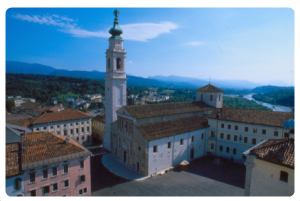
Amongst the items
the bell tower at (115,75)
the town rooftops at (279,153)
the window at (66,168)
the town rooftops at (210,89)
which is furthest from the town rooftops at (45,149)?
the town rooftops at (210,89)

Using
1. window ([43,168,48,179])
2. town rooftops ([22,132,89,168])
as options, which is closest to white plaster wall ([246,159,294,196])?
town rooftops ([22,132,89,168])

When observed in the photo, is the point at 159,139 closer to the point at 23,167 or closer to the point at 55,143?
the point at 55,143

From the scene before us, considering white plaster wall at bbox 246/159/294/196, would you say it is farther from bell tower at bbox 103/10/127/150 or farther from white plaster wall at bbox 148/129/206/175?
bell tower at bbox 103/10/127/150

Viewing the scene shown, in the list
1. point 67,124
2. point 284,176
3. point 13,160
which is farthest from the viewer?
point 67,124

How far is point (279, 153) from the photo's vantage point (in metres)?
10.8

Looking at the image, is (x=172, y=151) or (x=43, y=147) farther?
(x=172, y=151)

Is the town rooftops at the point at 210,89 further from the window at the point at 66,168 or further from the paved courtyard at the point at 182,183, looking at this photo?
the window at the point at 66,168

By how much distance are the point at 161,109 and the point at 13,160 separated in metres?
18.0

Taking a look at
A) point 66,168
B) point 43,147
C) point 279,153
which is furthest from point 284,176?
point 43,147

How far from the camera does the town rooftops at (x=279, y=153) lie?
10.2 m

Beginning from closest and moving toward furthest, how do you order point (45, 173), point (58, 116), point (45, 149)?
point (45, 173) < point (45, 149) < point (58, 116)

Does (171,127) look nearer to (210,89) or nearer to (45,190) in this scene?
(210,89)
